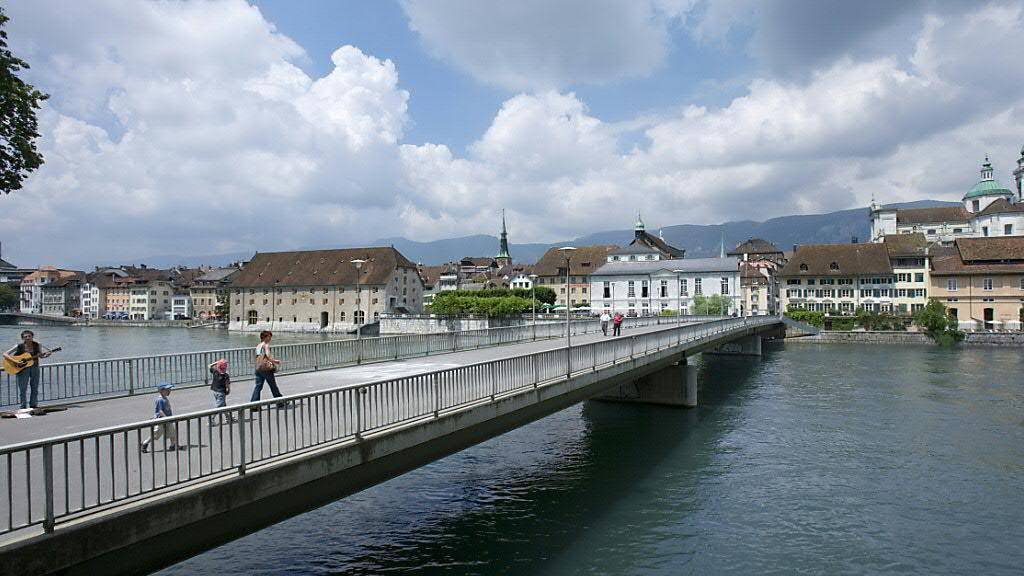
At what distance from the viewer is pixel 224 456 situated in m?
9.47

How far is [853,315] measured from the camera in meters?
90.4

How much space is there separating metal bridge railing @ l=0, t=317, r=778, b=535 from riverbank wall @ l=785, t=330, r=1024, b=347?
7414 centimetres

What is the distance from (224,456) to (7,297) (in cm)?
20152

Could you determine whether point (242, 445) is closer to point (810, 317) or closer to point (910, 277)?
point (810, 317)

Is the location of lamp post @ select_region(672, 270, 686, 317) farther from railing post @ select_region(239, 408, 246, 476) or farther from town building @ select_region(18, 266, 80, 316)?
town building @ select_region(18, 266, 80, 316)

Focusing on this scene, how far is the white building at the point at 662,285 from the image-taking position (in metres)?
93.2

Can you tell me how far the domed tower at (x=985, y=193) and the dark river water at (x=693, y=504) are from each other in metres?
126

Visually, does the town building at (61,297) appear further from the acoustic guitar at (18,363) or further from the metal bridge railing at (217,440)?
the metal bridge railing at (217,440)

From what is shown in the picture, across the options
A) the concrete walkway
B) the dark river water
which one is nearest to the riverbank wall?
the dark river water

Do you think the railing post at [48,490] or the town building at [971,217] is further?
the town building at [971,217]

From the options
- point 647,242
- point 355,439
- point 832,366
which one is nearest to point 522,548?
point 355,439

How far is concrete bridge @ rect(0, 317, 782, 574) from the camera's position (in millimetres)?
6977

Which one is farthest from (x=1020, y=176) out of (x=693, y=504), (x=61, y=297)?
(x=61, y=297)

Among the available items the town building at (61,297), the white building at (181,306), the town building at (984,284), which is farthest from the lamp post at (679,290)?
the town building at (61,297)
